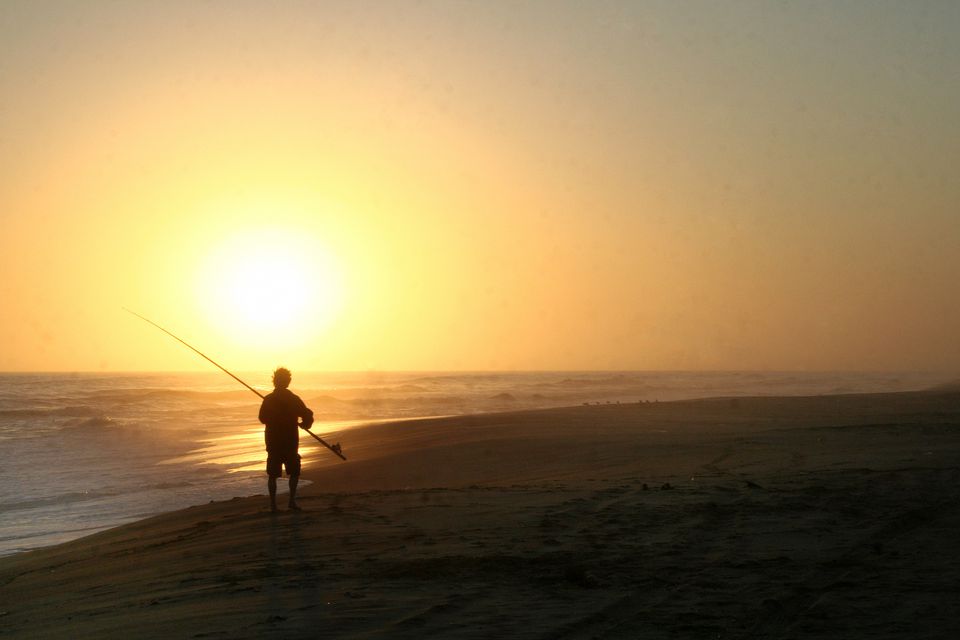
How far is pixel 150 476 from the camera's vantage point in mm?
16016

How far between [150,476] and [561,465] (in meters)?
8.48

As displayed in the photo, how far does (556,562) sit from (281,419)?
13.5 feet

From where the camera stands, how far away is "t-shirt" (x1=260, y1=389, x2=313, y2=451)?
28.7 feet

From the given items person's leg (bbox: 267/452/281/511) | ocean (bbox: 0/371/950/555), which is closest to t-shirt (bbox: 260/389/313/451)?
person's leg (bbox: 267/452/281/511)

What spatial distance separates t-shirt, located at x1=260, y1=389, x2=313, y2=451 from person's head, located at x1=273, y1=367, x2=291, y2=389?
6 centimetres

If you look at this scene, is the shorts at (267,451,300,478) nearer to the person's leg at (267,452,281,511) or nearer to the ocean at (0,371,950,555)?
the person's leg at (267,452,281,511)

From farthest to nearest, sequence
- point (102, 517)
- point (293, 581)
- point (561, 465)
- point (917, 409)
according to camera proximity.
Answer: point (917, 409) < point (561, 465) < point (102, 517) < point (293, 581)

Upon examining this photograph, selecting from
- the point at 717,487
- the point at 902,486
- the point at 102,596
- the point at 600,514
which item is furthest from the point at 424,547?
the point at 902,486

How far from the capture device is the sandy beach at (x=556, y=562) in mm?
4535

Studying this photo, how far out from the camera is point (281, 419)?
8.77m

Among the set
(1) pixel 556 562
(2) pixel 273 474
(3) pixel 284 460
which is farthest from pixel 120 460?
(1) pixel 556 562

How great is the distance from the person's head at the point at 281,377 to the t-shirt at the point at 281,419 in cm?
6

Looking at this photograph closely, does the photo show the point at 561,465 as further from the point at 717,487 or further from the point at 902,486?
the point at 902,486

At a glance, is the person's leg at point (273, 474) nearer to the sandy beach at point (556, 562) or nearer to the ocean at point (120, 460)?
the sandy beach at point (556, 562)
